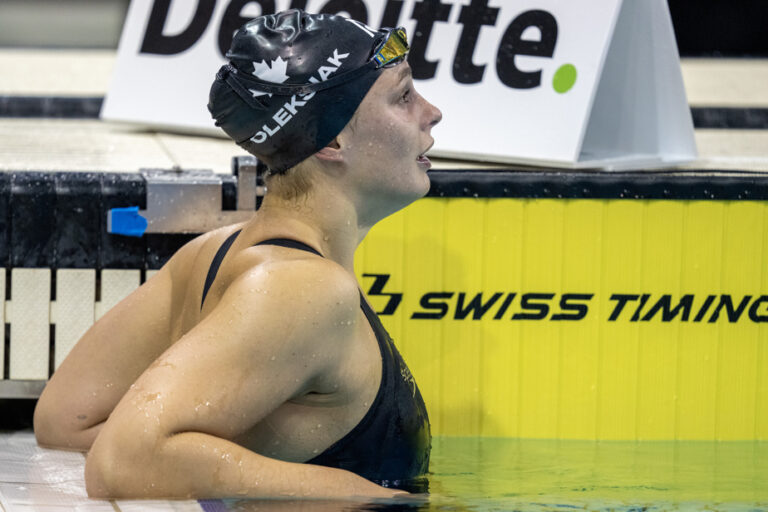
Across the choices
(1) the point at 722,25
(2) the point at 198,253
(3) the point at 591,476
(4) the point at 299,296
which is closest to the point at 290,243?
(4) the point at 299,296

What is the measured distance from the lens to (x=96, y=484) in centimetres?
172

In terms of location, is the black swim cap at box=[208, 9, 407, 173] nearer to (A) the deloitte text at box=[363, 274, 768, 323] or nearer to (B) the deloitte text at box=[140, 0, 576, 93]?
(A) the deloitte text at box=[363, 274, 768, 323]

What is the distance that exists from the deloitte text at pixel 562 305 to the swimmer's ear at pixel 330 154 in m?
0.95

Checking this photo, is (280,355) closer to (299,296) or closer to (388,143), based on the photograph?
(299,296)

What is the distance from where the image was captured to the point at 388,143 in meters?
1.88

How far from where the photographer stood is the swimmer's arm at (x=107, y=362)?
219 centimetres

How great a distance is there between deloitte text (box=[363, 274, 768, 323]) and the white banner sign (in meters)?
0.40

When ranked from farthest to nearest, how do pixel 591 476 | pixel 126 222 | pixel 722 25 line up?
pixel 722 25 → pixel 126 222 → pixel 591 476

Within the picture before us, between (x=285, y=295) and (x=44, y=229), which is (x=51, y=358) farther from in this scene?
(x=285, y=295)

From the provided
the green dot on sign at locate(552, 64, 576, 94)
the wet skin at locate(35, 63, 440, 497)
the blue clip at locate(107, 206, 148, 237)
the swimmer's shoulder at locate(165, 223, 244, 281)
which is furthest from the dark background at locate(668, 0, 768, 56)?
the wet skin at locate(35, 63, 440, 497)

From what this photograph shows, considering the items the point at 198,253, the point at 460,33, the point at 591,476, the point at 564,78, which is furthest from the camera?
the point at 460,33

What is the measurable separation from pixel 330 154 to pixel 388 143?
96 millimetres

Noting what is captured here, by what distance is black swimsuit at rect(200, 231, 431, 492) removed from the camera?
6.08 ft

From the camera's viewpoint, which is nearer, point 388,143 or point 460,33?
point 388,143
